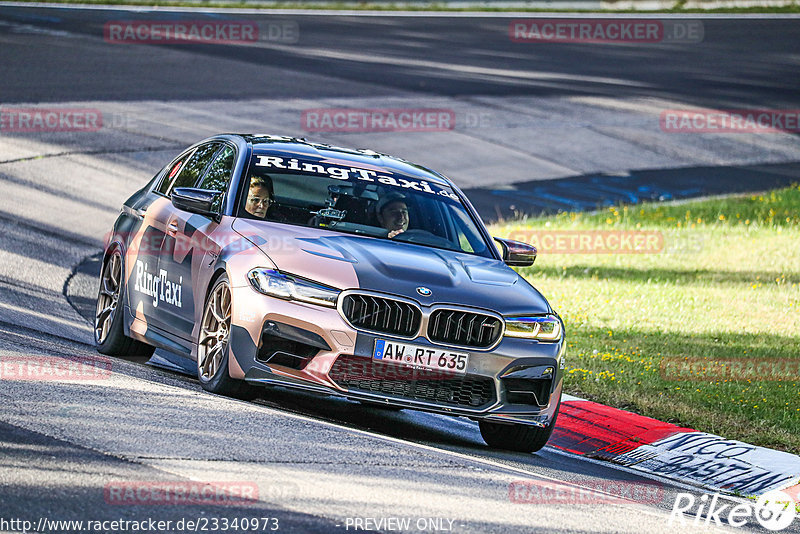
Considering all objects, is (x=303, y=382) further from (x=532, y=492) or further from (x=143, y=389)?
(x=532, y=492)

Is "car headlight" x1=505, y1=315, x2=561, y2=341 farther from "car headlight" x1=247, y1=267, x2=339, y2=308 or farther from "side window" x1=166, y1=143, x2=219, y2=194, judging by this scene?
"side window" x1=166, y1=143, x2=219, y2=194

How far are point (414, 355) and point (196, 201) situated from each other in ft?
6.36

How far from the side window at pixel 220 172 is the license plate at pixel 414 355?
76.1 inches

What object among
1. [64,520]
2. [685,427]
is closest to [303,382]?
[64,520]

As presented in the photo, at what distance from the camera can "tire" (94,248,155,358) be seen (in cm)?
970

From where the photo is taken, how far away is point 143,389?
25.3ft

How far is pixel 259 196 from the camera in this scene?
882cm

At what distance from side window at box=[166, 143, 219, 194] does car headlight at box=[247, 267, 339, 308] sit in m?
2.18

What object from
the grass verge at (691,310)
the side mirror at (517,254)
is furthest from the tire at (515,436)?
the grass verge at (691,310)

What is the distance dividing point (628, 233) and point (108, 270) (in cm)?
974

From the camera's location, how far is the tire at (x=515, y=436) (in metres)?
8.38

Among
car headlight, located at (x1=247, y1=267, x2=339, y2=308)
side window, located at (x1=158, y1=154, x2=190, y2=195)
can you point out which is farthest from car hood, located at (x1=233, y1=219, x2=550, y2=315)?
side window, located at (x1=158, y1=154, x2=190, y2=195)

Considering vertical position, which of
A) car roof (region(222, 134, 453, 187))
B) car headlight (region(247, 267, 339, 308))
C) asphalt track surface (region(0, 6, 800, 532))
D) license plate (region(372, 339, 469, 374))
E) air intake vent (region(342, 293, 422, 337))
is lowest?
asphalt track surface (region(0, 6, 800, 532))

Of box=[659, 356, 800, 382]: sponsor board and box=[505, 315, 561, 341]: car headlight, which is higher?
box=[505, 315, 561, 341]: car headlight
